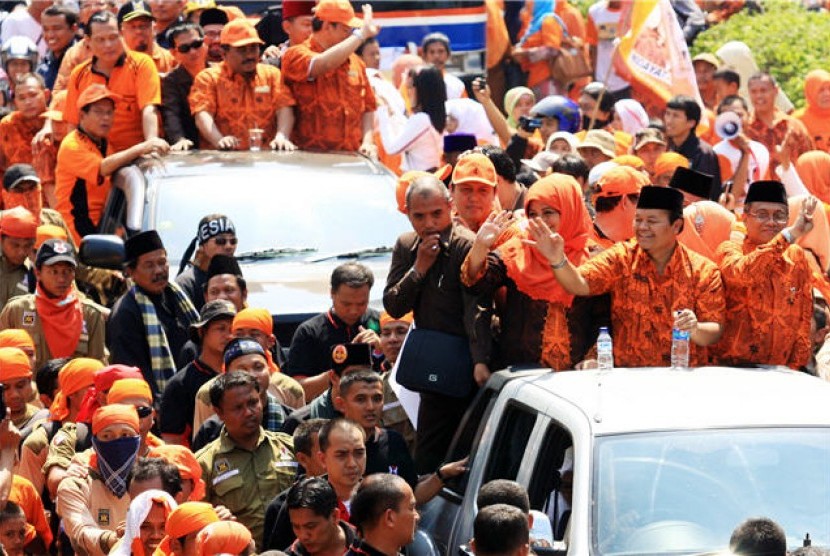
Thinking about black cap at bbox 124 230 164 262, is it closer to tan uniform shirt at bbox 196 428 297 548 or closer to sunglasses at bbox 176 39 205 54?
tan uniform shirt at bbox 196 428 297 548

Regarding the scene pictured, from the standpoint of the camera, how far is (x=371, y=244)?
41.0 ft

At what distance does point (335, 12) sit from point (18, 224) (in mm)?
3173

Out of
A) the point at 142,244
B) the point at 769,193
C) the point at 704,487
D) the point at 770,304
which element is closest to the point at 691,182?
the point at 769,193

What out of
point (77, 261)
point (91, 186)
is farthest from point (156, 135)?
point (77, 261)

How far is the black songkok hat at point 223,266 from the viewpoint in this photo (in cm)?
1139

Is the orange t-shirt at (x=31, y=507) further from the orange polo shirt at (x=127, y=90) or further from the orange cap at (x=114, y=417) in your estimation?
the orange polo shirt at (x=127, y=90)

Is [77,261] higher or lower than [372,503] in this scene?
lower

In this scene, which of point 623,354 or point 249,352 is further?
point 249,352

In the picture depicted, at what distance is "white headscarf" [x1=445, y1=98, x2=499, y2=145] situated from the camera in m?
16.8

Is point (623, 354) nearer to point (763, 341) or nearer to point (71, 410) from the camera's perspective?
point (763, 341)

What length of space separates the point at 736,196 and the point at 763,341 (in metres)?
6.09

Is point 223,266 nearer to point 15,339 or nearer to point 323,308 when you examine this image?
point 323,308

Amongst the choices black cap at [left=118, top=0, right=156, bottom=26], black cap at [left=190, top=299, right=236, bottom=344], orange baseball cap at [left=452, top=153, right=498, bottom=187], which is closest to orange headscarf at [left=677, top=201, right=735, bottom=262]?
orange baseball cap at [left=452, top=153, right=498, bottom=187]

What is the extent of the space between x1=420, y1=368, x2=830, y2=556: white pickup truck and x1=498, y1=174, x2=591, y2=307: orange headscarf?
0.93m
